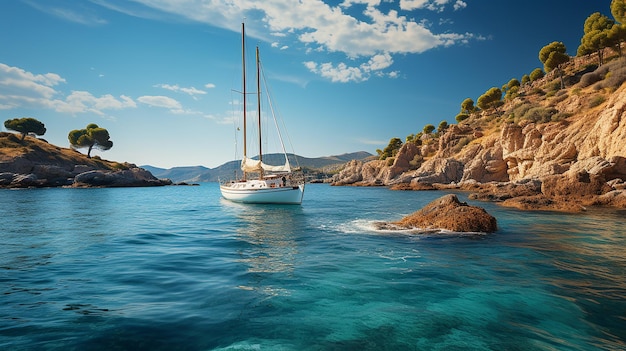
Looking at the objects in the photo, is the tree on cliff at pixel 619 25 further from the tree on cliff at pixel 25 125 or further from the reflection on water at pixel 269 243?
the tree on cliff at pixel 25 125

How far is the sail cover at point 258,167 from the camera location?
34.8 m

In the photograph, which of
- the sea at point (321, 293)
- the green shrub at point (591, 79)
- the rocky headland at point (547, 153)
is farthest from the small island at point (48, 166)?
the green shrub at point (591, 79)

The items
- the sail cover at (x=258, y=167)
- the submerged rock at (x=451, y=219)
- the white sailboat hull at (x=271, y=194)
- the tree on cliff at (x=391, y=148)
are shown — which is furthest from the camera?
→ the tree on cliff at (x=391, y=148)

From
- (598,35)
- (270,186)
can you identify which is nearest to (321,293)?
(270,186)

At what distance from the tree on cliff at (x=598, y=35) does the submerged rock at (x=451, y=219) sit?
79.2m

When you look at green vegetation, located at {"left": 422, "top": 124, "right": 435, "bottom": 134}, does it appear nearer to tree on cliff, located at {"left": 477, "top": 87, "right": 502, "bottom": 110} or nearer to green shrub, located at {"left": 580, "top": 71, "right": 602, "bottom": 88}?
tree on cliff, located at {"left": 477, "top": 87, "right": 502, "bottom": 110}

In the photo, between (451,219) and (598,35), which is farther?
(598,35)

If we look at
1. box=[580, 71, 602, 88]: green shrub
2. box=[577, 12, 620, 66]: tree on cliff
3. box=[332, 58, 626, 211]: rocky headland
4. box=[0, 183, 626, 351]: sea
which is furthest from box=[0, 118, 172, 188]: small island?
box=[577, 12, 620, 66]: tree on cliff

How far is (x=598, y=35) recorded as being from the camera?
7062 cm

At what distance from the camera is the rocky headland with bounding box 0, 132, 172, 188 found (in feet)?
255

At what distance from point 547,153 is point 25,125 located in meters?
140

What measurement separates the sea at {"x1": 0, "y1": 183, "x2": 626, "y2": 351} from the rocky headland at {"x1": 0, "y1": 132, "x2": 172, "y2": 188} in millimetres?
82276

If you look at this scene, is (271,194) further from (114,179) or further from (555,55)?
(555,55)

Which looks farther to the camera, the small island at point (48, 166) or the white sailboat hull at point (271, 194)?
the small island at point (48, 166)
